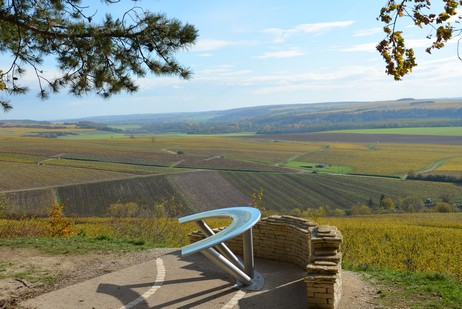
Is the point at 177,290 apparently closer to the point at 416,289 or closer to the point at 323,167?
the point at 416,289

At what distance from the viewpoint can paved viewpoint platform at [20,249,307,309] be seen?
26.7 ft

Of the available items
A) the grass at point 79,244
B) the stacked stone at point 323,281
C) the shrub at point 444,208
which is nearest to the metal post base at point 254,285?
the stacked stone at point 323,281

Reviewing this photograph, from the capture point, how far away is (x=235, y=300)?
Answer: 829 centimetres

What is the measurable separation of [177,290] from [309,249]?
110 inches

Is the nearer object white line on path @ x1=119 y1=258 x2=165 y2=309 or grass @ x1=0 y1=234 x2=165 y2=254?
white line on path @ x1=119 y1=258 x2=165 y2=309

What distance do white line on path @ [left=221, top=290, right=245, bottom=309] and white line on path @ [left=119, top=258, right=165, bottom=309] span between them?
4.99 feet

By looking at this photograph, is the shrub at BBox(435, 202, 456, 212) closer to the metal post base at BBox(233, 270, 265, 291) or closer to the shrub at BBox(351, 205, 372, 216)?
the shrub at BBox(351, 205, 372, 216)

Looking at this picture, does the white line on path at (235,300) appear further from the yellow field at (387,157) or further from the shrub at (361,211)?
the yellow field at (387,157)

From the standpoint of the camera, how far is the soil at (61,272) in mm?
8453

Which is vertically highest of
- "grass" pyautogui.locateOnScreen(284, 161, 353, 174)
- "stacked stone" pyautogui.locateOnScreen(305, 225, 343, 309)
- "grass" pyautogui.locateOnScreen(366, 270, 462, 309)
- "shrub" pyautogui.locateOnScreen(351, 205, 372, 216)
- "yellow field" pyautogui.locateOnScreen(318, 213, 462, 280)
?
"stacked stone" pyautogui.locateOnScreen(305, 225, 343, 309)

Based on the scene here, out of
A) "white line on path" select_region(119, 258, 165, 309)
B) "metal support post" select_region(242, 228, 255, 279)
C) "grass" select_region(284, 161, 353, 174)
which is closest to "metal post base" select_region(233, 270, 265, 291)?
"metal support post" select_region(242, 228, 255, 279)

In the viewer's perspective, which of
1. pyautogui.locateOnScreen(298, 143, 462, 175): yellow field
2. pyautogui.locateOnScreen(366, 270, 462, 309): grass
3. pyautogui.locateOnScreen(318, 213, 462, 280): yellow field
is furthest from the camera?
pyautogui.locateOnScreen(298, 143, 462, 175): yellow field

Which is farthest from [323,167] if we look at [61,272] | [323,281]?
[323,281]

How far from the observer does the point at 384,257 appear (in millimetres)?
13844
